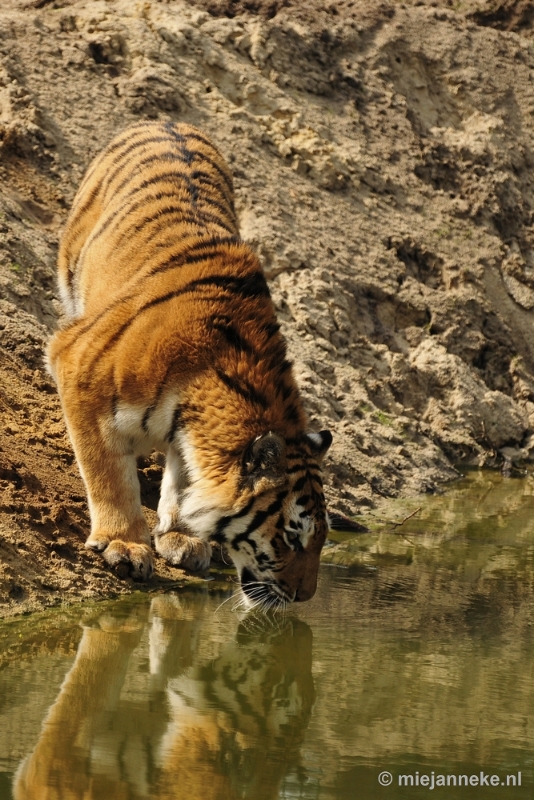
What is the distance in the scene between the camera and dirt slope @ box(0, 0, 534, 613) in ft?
26.6

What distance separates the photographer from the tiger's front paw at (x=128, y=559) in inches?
192

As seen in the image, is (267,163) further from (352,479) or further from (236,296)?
(236,296)

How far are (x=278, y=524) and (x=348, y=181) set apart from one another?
647 cm

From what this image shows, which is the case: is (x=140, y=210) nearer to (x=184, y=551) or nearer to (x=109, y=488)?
(x=109, y=488)

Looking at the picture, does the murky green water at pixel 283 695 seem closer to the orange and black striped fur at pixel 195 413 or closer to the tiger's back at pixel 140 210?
the orange and black striped fur at pixel 195 413

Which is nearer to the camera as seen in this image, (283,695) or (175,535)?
(283,695)

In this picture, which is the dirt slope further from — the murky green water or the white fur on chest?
the murky green water

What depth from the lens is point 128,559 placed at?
489cm

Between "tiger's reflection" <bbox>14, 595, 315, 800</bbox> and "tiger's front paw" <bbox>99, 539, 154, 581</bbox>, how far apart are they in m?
0.26

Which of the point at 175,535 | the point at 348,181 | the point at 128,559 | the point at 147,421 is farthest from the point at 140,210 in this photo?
the point at 348,181

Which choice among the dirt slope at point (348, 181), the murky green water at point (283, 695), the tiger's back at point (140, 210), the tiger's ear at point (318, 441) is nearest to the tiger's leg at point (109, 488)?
the murky green water at point (283, 695)

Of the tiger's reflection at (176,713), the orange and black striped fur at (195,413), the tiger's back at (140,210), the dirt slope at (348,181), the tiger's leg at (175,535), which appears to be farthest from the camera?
the dirt slope at (348,181)

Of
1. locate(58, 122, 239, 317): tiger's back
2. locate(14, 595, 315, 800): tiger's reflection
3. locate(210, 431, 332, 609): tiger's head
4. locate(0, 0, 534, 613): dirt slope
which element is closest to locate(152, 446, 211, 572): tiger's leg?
locate(14, 595, 315, 800): tiger's reflection

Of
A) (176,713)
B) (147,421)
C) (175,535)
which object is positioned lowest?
(175,535)
